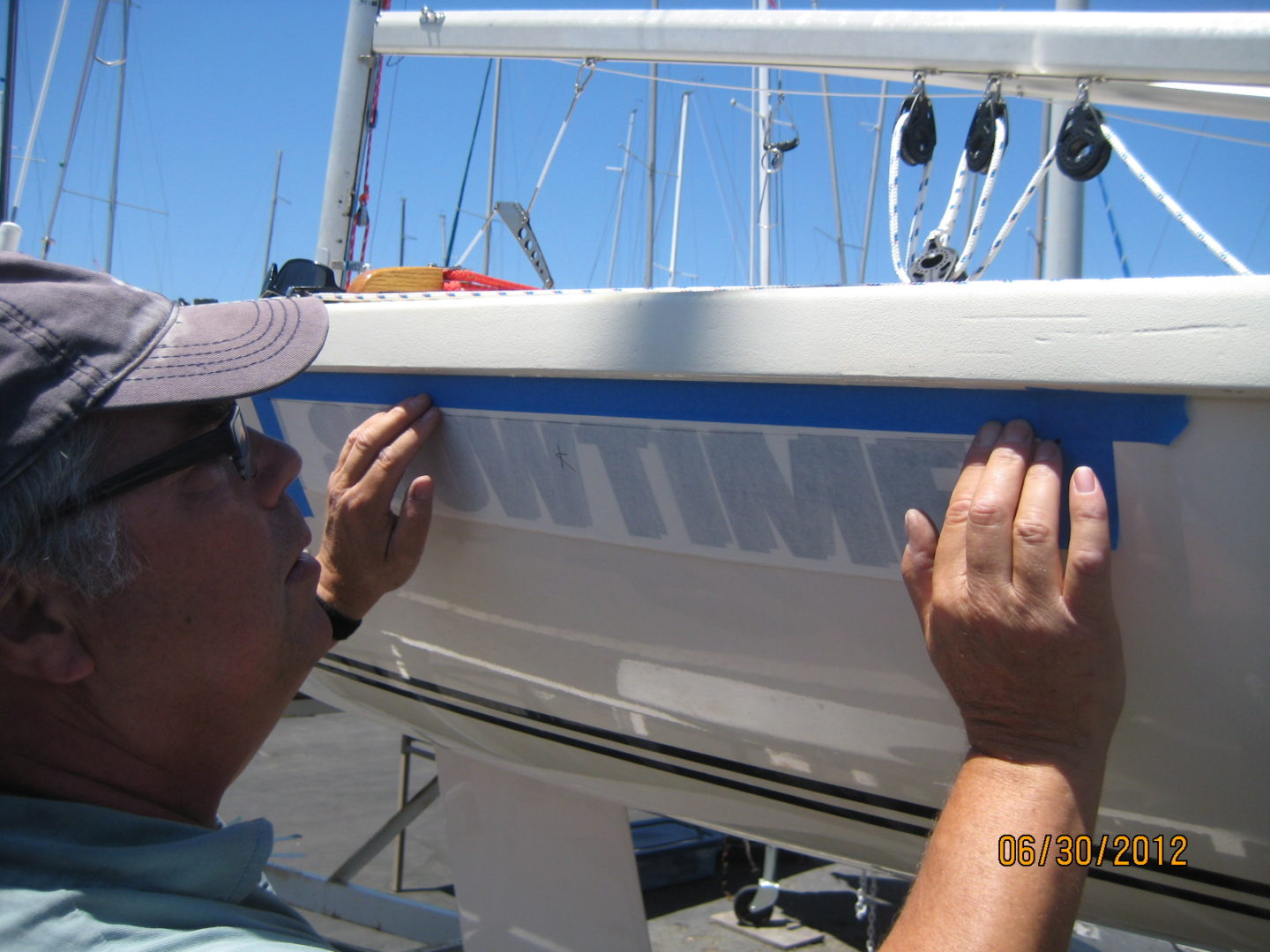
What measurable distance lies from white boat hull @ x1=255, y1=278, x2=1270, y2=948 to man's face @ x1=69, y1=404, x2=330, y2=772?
0.45 meters

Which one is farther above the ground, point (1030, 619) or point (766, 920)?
point (1030, 619)

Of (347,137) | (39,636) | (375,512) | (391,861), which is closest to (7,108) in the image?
(347,137)

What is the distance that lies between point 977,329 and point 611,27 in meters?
1.37

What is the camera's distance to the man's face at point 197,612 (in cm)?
88

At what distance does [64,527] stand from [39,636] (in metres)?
0.10

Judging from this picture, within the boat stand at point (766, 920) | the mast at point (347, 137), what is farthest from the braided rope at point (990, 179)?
the boat stand at point (766, 920)

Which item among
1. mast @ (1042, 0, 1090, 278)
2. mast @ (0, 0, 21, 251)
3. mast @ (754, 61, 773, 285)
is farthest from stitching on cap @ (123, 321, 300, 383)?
mast @ (754, 61, 773, 285)

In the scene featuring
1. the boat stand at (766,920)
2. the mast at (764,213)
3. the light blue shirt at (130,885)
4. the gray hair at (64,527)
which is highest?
the mast at (764,213)

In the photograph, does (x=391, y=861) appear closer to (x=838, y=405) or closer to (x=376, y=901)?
(x=376, y=901)

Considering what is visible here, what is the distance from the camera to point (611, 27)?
6.78ft

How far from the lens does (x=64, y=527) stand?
82 cm

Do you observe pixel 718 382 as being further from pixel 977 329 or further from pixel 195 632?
pixel 195 632

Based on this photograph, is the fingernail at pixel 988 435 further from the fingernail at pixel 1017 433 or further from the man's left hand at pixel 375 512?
the man's left hand at pixel 375 512

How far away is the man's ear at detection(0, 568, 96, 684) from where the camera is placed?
2.68 ft
